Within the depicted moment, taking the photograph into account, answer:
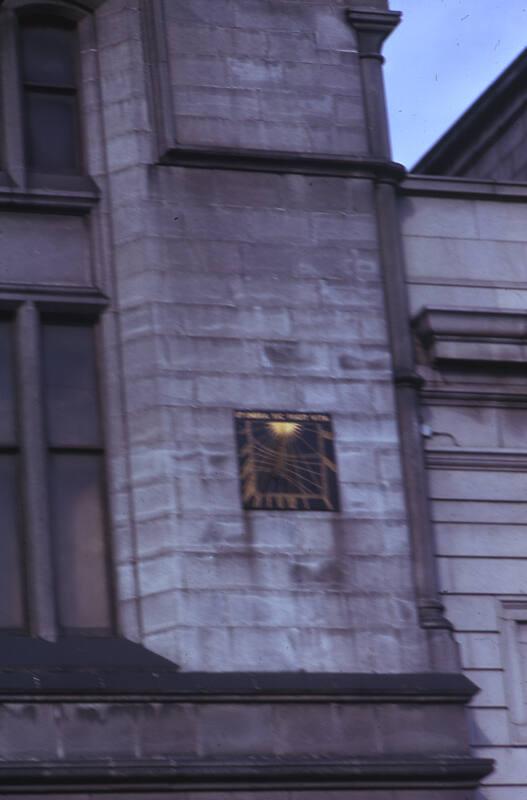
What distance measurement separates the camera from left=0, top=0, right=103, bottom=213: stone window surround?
21094mm

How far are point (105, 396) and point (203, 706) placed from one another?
10.8 ft

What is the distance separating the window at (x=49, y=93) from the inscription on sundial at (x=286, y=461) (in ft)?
11.1

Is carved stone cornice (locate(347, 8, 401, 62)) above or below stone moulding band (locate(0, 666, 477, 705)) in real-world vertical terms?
above

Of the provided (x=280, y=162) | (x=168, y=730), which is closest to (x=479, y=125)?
(x=280, y=162)

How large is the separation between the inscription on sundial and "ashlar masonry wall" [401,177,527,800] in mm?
1273

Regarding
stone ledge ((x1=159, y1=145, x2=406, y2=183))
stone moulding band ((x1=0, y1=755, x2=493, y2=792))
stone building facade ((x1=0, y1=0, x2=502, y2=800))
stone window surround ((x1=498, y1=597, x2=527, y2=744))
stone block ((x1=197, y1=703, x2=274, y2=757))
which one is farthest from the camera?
stone ledge ((x1=159, y1=145, x2=406, y2=183))

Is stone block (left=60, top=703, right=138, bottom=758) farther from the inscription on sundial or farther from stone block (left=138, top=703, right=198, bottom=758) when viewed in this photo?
the inscription on sundial

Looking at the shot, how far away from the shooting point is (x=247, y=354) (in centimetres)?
2073

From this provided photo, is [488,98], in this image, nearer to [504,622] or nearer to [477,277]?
[477,277]

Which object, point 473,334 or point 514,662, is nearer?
point 514,662

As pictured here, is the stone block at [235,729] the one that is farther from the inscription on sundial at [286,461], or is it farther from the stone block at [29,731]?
the inscription on sundial at [286,461]

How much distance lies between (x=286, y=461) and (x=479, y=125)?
9.54m

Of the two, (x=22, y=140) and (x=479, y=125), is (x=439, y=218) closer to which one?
(x=22, y=140)

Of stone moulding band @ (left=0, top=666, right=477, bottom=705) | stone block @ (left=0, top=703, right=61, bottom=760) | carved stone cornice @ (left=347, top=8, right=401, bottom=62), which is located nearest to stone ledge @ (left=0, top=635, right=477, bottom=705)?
stone moulding band @ (left=0, top=666, right=477, bottom=705)
